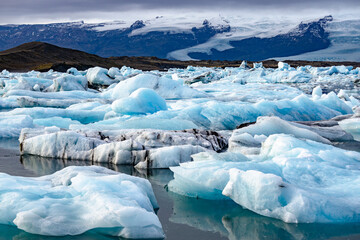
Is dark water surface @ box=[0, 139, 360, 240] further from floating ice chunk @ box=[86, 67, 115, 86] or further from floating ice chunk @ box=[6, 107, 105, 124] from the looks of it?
floating ice chunk @ box=[86, 67, 115, 86]

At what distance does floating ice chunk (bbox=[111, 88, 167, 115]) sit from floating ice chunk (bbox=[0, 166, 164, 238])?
6.06 m

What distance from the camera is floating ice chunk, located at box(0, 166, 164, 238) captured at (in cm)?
317

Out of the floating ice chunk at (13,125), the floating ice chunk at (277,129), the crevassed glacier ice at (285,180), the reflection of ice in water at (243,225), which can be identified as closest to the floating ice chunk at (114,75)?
the floating ice chunk at (13,125)

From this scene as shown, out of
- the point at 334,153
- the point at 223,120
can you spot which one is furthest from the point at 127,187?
the point at 223,120

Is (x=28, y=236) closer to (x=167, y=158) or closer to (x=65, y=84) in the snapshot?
(x=167, y=158)

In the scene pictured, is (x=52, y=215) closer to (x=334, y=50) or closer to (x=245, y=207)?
(x=245, y=207)

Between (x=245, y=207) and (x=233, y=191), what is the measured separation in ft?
0.69

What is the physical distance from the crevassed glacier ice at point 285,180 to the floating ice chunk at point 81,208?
2.39 ft

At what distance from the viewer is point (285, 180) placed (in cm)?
438

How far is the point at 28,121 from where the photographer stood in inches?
345

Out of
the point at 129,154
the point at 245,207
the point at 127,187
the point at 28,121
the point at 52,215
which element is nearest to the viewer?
the point at 52,215

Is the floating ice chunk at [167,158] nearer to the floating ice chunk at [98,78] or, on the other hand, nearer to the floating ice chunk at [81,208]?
the floating ice chunk at [81,208]

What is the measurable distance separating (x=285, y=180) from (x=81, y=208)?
6.76 feet

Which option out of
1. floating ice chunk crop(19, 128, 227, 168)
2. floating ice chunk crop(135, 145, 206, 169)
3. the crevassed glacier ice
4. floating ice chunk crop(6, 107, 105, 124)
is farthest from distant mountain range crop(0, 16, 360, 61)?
the crevassed glacier ice
